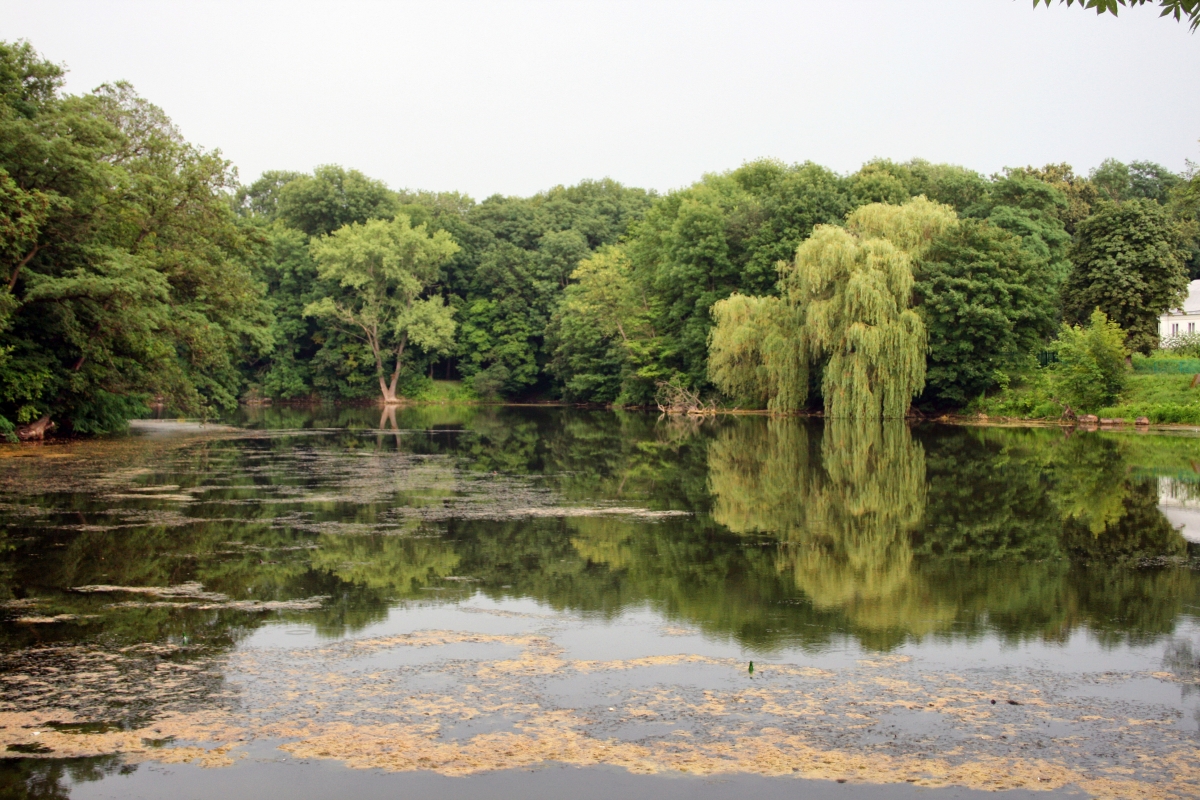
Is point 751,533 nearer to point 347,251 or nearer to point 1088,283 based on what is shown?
point 1088,283

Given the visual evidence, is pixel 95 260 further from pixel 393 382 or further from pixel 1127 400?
pixel 393 382

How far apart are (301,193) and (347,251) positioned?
11749 mm

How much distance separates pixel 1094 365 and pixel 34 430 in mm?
36931

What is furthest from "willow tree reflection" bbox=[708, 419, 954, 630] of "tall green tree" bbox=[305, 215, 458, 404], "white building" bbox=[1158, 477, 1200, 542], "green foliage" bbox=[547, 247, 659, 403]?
"tall green tree" bbox=[305, 215, 458, 404]

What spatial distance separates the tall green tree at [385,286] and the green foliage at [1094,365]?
43656 millimetres

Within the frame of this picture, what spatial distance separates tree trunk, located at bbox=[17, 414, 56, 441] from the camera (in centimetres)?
2627

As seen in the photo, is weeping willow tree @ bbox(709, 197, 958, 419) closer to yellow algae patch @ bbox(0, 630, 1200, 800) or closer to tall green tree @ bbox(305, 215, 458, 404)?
tall green tree @ bbox(305, 215, 458, 404)

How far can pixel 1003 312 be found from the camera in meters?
44.6

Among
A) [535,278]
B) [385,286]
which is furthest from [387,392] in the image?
[535,278]

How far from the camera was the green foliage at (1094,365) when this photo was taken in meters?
39.6

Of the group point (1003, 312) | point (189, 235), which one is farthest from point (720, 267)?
point (189, 235)

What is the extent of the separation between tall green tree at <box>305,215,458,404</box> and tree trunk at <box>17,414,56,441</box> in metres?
42.8

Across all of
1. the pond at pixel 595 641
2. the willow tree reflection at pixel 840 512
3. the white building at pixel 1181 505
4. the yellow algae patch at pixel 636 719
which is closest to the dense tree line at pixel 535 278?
the white building at pixel 1181 505

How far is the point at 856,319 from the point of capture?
1612 inches
